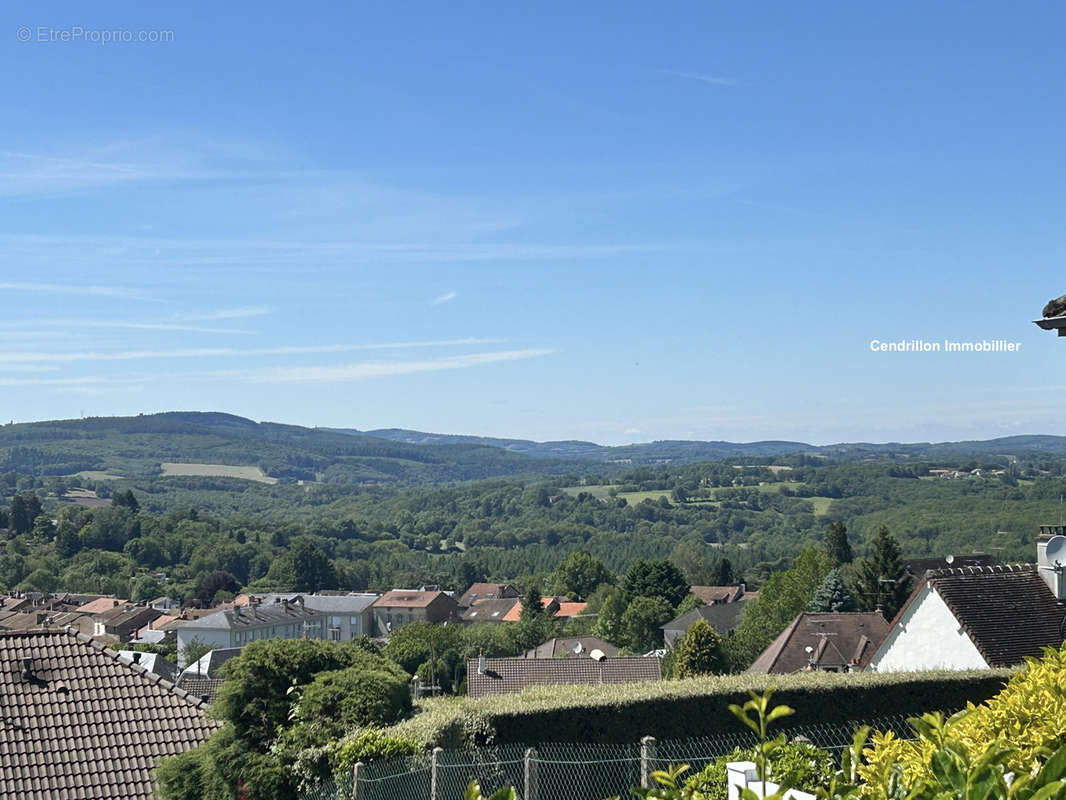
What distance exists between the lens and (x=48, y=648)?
13156 mm

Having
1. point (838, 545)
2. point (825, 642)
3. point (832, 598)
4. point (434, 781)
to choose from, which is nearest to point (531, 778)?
point (434, 781)

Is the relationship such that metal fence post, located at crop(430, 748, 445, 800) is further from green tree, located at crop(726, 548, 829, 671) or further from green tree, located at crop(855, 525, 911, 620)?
green tree, located at crop(855, 525, 911, 620)

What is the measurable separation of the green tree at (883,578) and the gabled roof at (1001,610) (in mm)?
33158

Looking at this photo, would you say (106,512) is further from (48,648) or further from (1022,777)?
(1022,777)

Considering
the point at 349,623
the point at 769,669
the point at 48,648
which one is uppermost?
the point at 48,648

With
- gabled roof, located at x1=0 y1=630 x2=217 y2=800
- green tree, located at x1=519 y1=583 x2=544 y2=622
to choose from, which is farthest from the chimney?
green tree, located at x1=519 y1=583 x2=544 y2=622

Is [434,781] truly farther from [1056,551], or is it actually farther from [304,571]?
[304,571]

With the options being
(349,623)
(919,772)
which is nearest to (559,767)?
(919,772)

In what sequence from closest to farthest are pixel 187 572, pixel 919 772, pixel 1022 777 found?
1. pixel 1022 777
2. pixel 919 772
3. pixel 187 572

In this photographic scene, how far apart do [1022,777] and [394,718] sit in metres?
11.3

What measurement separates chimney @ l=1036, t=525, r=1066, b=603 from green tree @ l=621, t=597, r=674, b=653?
50025 millimetres

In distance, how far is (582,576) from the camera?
11075 cm

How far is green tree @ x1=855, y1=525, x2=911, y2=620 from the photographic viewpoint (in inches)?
2035

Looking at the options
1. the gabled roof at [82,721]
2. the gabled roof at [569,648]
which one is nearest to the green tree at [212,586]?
the gabled roof at [569,648]
